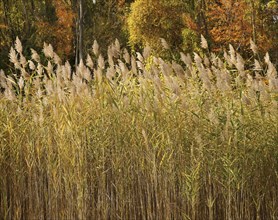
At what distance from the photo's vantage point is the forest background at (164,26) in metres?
18.0

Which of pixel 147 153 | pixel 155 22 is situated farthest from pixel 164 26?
pixel 147 153

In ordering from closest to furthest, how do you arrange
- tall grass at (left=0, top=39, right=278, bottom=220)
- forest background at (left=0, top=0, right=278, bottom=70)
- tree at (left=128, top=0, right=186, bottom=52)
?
tall grass at (left=0, top=39, right=278, bottom=220)
forest background at (left=0, top=0, right=278, bottom=70)
tree at (left=128, top=0, right=186, bottom=52)

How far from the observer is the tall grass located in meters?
4.18

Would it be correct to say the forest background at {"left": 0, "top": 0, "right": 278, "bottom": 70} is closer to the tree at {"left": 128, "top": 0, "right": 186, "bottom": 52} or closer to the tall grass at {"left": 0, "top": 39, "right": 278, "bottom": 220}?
the tree at {"left": 128, "top": 0, "right": 186, "bottom": 52}

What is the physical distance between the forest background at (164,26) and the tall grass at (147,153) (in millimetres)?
12096

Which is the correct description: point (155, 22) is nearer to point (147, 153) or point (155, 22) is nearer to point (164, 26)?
A: point (164, 26)

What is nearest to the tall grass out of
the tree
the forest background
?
the forest background

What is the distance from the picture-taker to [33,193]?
14.8ft

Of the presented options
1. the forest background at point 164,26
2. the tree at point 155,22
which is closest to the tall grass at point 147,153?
the forest background at point 164,26

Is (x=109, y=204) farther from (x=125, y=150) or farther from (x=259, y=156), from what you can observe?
(x=259, y=156)

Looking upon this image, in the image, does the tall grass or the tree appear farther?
the tree

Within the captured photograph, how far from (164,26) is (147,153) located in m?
14.4

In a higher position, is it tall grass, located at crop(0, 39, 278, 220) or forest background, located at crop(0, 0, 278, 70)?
forest background, located at crop(0, 0, 278, 70)

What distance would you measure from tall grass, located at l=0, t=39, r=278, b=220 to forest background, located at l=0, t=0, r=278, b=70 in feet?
39.7
